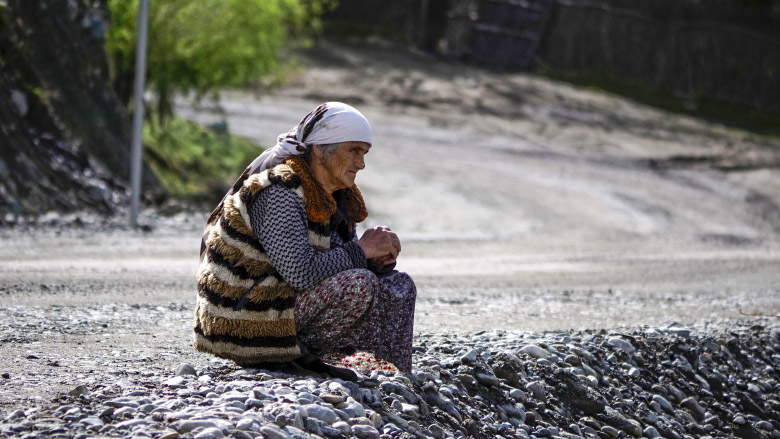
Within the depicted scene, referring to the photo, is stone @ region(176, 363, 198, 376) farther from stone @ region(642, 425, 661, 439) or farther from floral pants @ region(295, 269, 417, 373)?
stone @ region(642, 425, 661, 439)

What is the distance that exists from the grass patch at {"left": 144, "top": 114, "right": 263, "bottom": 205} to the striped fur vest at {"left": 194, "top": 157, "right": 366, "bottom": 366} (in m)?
9.25

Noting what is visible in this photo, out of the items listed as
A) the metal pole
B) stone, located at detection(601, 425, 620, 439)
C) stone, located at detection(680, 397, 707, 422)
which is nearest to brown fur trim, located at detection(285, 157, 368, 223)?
stone, located at detection(601, 425, 620, 439)

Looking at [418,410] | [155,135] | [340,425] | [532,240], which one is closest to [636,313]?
[418,410]

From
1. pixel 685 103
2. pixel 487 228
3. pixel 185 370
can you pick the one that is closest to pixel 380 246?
pixel 185 370

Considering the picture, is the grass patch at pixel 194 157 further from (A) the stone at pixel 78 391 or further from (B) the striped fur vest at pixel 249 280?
(A) the stone at pixel 78 391

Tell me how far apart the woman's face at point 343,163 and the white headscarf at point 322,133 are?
0.14ft

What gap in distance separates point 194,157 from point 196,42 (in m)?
2.11

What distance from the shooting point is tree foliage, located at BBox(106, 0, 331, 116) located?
14859mm

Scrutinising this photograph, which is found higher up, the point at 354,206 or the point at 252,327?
the point at 354,206

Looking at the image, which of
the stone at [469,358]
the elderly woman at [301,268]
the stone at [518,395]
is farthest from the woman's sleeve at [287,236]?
the stone at [518,395]

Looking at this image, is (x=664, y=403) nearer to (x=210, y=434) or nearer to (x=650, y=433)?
(x=650, y=433)

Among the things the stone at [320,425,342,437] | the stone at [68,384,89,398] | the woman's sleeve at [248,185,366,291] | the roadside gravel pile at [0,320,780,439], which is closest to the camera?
the roadside gravel pile at [0,320,780,439]

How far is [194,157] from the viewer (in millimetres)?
16547

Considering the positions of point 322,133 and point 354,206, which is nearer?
point 322,133
